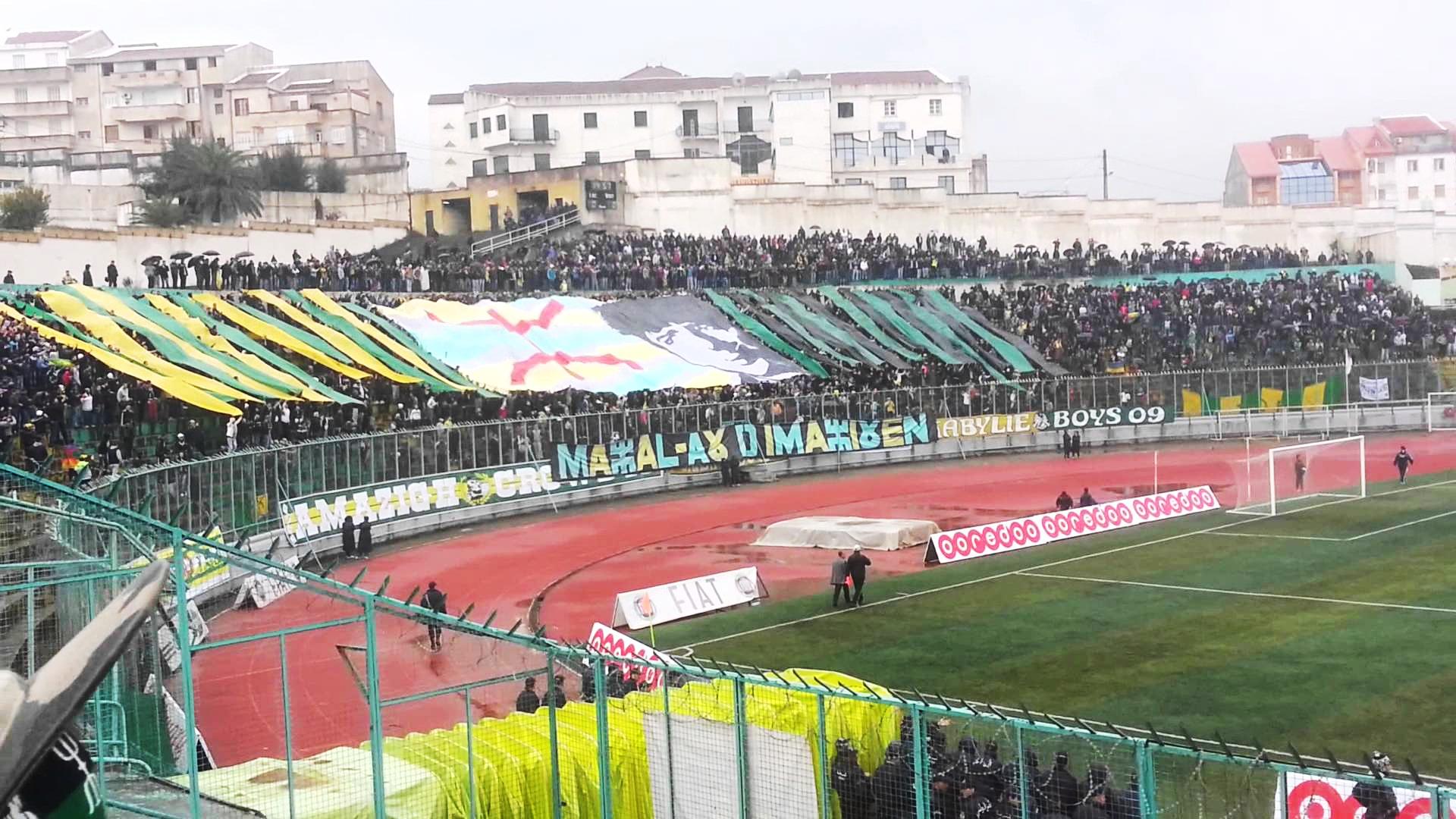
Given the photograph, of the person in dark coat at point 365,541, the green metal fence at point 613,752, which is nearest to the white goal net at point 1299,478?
the person in dark coat at point 365,541

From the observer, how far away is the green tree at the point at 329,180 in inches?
3462

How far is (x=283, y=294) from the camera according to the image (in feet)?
172

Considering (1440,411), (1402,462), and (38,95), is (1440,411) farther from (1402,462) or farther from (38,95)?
(38,95)

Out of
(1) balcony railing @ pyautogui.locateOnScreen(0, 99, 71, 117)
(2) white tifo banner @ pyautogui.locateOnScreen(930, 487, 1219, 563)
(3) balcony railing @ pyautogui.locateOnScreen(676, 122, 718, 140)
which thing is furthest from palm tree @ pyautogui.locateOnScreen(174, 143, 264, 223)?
(2) white tifo banner @ pyautogui.locateOnScreen(930, 487, 1219, 563)

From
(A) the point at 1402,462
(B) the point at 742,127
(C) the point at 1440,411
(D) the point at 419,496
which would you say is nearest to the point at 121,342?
(D) the point at 419,496

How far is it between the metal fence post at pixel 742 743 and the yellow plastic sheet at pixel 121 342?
87.4 feet

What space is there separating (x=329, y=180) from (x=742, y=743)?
7950 centimetres

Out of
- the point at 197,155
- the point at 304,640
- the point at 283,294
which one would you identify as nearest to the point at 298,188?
the point at 197,155

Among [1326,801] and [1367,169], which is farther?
[1367,169]

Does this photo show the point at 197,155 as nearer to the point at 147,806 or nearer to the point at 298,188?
the point at 298,188

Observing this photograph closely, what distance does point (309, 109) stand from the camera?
101250mm

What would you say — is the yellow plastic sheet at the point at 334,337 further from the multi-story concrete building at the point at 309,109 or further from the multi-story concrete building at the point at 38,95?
the multi-story concrete building at the point at 38,95

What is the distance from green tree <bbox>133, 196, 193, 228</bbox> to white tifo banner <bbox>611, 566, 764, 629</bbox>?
48.1 meters

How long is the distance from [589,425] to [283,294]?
40.5 ft
